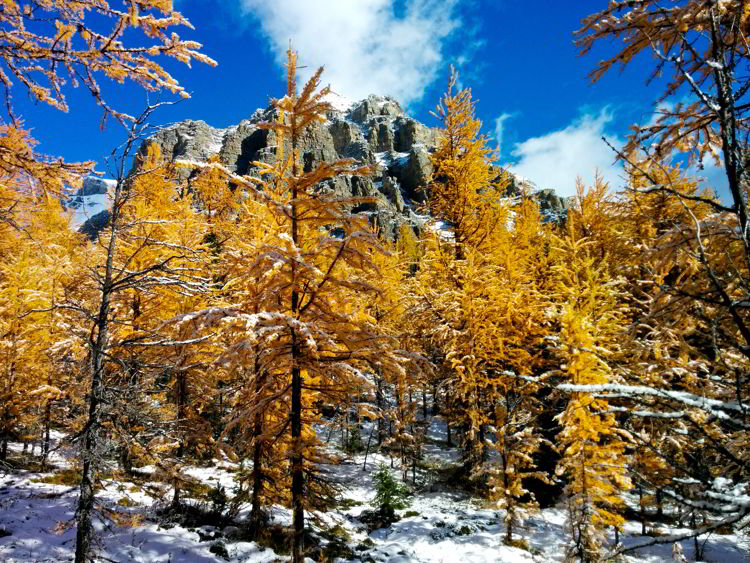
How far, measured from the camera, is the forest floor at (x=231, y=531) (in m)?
7.87

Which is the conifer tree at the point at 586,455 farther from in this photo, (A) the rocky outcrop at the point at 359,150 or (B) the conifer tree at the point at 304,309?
(A) the rocky outcrop at the point at 359,150

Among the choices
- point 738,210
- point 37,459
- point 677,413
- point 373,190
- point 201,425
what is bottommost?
point 37,459

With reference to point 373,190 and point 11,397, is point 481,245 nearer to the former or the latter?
point 11,397

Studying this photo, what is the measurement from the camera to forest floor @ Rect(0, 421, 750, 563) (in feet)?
25.8

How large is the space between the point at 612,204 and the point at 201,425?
60.7 feet

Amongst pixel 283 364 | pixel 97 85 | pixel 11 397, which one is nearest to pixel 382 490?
pixel 283 364

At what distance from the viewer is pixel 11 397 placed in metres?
12.0

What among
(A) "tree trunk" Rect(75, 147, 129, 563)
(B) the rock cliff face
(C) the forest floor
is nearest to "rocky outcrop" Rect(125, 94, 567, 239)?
(B) the rock cliff face

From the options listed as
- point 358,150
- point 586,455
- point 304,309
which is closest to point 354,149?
point 358,150

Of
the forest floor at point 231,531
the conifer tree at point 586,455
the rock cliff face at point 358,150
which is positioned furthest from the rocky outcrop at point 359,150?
the conifer tree at point 586,455

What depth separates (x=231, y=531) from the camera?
984cm

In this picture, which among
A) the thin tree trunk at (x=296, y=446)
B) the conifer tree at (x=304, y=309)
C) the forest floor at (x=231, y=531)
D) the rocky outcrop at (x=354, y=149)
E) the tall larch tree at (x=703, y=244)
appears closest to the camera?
the tall larch tree at (x=703, y=244)

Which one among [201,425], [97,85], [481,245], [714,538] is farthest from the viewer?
[481,245]

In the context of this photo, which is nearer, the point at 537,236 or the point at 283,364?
the point at 283,364
